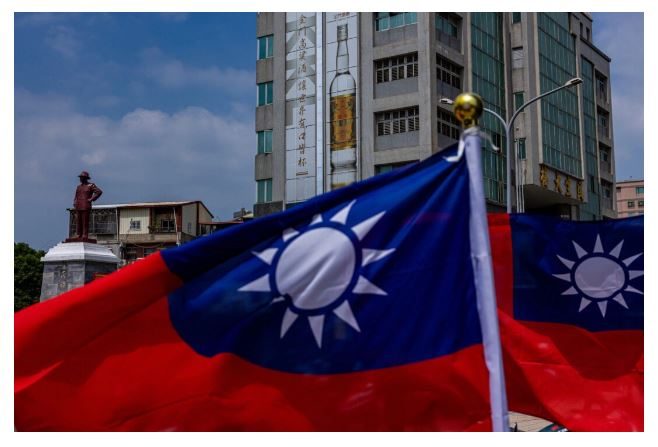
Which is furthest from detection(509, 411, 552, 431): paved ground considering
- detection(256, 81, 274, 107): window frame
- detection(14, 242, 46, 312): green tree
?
detection(14, 242, 46, 312): green tree

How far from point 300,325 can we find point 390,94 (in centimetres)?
2902

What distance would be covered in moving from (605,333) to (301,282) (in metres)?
3.17

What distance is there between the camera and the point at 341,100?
3206cm

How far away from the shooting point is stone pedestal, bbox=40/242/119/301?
58.5 feet

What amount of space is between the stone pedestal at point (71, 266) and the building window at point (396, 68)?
57.3ft

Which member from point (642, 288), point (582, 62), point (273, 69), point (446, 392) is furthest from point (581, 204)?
point (446, 392)

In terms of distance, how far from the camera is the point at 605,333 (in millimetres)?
5410

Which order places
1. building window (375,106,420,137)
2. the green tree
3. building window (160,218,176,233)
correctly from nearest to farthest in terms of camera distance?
1. building window (375,106,420,137)
2. the green tree
3. building window (160,218,176,233)

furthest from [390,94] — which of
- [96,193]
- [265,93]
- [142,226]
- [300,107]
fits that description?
[142,226]

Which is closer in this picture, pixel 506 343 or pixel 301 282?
pixel 301 282

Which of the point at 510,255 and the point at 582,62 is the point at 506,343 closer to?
the point at 510,255

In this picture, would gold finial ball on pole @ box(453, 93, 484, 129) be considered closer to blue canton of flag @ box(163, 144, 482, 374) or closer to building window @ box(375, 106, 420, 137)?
blue canton of flag @ box(163, 144, 482, 374)

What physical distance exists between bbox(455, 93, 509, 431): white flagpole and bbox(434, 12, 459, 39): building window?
1158 inches

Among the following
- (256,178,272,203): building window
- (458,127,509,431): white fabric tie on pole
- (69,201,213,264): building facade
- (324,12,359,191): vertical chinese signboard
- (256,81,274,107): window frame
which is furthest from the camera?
(69,201,213,264): building facade
